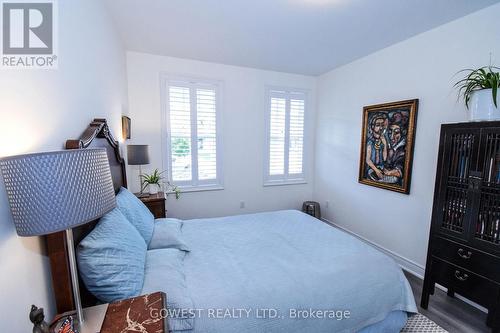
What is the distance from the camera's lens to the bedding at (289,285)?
1265 mm

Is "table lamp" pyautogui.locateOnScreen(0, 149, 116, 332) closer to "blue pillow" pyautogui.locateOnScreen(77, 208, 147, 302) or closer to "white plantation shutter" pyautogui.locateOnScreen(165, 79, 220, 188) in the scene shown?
"blue pillow" pyautogui.locateOnScreen(77, 208, 147, 302)

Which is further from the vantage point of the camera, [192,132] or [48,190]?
[192,132]

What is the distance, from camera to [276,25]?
96.7 inches

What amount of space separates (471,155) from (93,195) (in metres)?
2.52

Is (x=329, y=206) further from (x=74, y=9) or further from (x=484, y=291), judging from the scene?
(x=74, y=9)

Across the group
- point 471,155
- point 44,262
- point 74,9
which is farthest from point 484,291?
point 74,9

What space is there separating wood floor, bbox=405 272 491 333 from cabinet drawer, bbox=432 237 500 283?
1.68ft

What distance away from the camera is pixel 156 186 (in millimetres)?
3105

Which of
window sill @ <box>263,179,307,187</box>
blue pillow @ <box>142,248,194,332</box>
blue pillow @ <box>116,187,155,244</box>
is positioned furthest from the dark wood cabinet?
blue pillow @ <box>116,187,155,244</box>

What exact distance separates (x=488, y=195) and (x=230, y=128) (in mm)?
3063

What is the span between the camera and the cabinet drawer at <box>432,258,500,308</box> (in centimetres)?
172

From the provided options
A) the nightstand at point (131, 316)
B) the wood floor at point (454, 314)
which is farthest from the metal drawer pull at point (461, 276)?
the nightstand at point (131, 316)

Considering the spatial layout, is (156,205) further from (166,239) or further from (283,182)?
(283,182)

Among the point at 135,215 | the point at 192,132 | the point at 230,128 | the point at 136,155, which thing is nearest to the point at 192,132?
the point at 192,132
